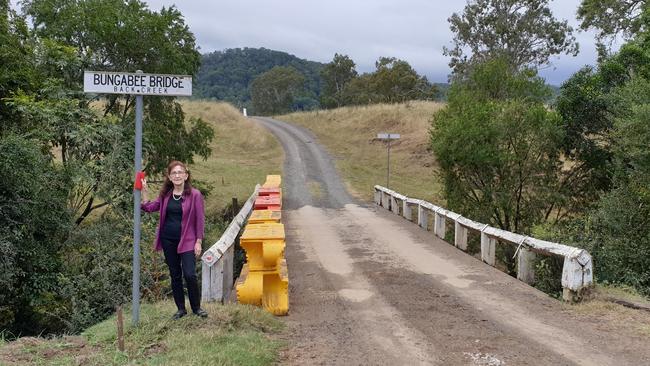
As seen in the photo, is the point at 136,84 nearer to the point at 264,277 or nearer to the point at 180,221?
the point at 180,221

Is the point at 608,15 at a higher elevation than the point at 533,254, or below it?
higher

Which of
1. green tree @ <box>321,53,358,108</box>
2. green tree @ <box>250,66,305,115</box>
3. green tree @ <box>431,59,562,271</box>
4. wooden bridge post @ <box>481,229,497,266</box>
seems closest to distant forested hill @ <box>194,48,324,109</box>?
Result: green tree @ <box>250,66,305,115</box>

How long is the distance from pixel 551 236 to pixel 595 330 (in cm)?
580

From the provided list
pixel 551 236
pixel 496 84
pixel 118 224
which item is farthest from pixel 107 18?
pixel 551 236

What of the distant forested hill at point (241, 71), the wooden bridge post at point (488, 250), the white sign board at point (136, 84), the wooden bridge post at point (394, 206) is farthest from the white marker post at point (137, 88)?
the distant forested hill at point (241, 71)

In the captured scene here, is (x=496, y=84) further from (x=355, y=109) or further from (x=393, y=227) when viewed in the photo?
(x=355, y=109)

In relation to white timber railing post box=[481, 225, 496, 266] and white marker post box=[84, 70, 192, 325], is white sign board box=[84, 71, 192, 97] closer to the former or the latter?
white marker post box=[84, 70, 192, 325]

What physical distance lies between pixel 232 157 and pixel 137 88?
30029 mm

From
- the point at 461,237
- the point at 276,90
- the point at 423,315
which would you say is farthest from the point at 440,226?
the point at 276,90

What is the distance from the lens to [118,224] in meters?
12.3

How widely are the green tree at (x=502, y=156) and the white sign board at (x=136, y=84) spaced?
471 inches

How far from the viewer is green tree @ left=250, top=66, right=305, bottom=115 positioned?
3548 inches

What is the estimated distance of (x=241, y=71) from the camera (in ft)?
440

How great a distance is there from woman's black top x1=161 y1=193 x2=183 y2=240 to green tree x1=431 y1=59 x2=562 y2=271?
1191 centimetres
